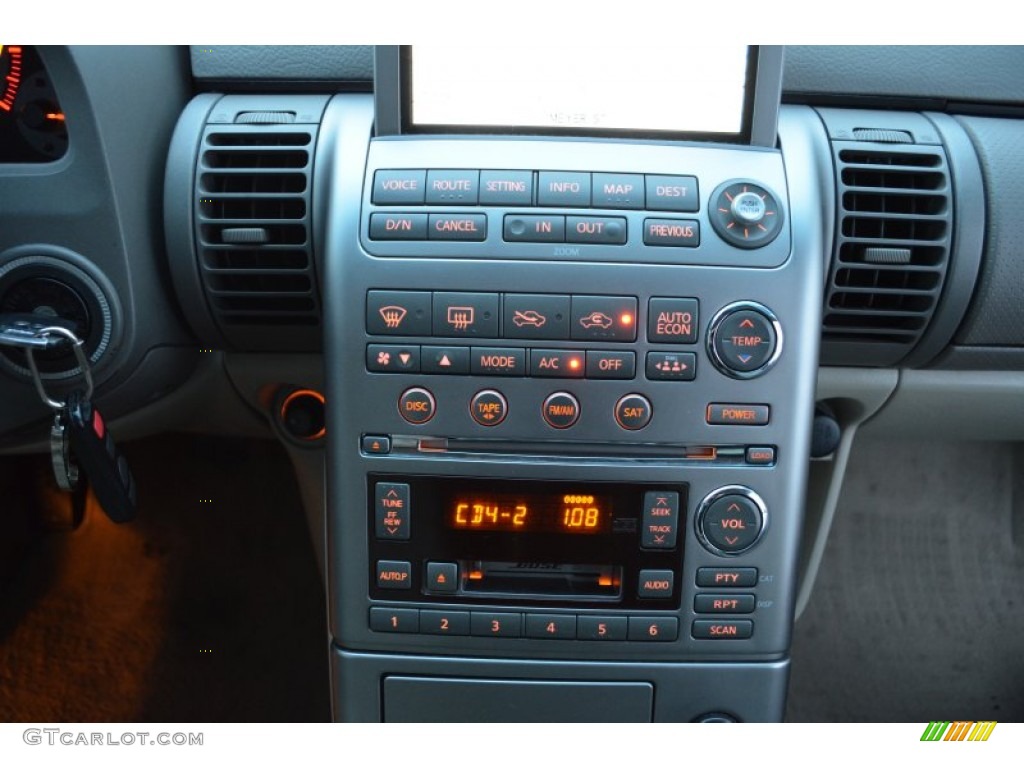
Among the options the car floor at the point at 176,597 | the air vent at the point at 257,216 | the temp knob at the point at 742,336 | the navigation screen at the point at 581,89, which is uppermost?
the navigation screen at the point at 581,89

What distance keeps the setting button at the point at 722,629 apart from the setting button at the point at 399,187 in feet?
1.83

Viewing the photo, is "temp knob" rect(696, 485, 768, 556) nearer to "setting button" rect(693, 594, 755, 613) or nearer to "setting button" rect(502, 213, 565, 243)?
"setting button" rect(693, 594, 755, 613)

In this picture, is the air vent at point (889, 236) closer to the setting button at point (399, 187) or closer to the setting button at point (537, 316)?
the setting button at point (537, 316)

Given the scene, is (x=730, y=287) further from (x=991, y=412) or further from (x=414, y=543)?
(x=991, y=412)

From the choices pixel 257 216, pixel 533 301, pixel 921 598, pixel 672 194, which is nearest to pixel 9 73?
pixel 257 216

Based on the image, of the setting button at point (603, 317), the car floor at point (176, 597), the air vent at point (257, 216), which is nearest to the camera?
the setting button at point (603, 317)

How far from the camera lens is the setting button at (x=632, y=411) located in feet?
3.05

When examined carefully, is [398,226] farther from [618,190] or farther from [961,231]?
[961,231]

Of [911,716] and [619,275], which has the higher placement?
[619,275]

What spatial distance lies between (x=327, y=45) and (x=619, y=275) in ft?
1.56

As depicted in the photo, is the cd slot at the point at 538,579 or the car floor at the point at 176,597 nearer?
the cd slot at the point at 538,579

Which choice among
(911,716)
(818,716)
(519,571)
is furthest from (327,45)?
(911,716)

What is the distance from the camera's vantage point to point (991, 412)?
126cm

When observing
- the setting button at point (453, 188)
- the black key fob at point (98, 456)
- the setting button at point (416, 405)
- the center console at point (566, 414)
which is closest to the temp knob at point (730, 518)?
the center console at point (566, 414)
